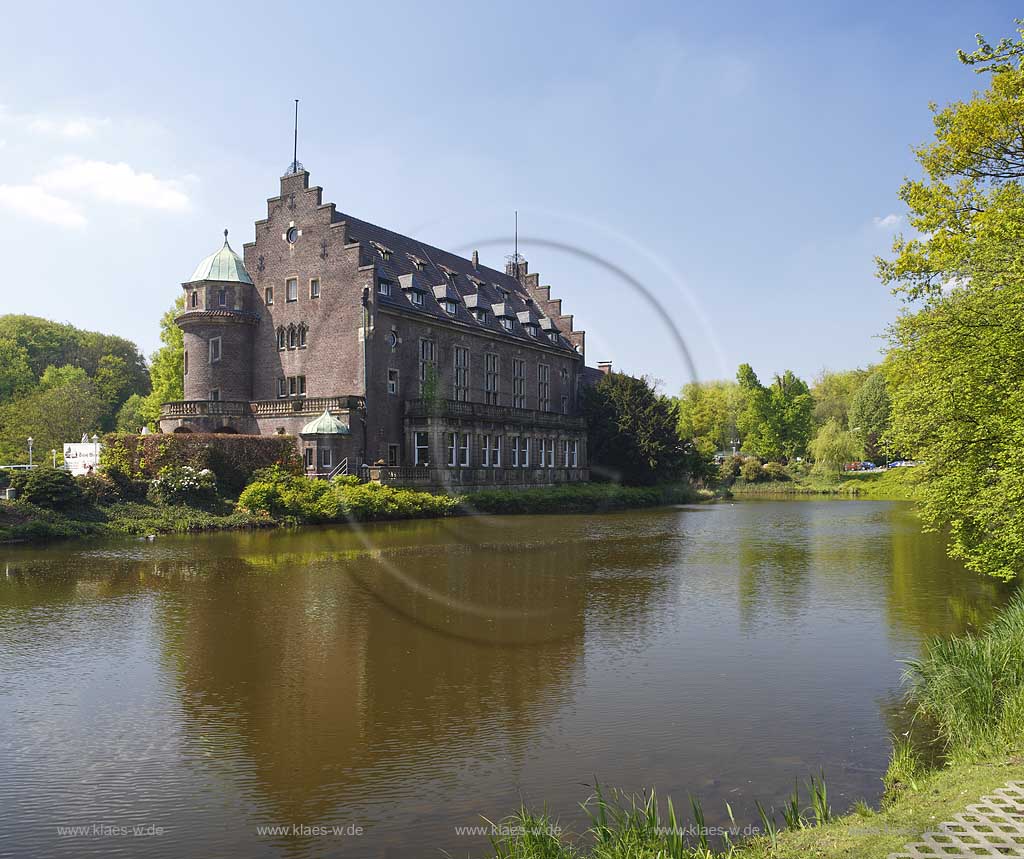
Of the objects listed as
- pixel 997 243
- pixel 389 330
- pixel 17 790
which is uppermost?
pixel 389 330

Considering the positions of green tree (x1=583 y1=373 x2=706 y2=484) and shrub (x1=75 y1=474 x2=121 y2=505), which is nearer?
shrub (x1=75 y1=474 x2=121 y2=505)

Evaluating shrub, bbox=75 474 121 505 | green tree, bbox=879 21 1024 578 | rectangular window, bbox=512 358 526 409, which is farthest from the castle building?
green tree, bbox=879 21 1024 578

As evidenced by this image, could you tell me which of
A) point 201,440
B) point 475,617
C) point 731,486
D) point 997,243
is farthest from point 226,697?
point 731,486

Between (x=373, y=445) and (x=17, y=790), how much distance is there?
39.3m

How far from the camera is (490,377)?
2322 inches

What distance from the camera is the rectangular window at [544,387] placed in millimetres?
64750

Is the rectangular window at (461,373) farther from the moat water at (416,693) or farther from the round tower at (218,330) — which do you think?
the moat water at (416,693)

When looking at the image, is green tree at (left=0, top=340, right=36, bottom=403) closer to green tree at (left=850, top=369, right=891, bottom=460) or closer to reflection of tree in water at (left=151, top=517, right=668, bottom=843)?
reflection of tree in water at (left=151, top=517, right=668, bottom=843)

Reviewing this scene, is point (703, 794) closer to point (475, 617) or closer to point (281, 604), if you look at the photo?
point (475, 617)

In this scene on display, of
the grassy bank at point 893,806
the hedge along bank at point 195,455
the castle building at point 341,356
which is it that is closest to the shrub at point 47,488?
the hedge along bank at point 195,455

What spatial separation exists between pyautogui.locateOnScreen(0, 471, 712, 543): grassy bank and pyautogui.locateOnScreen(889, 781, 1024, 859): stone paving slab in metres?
31.1

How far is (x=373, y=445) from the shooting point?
47.0m

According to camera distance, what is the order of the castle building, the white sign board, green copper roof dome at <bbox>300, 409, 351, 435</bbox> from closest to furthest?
1. the white sign board
2. green copper roof dome at <bbox>300, 409, 351, 435</bbox>
3. the castle building

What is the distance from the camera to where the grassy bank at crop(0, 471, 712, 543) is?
101 ft
